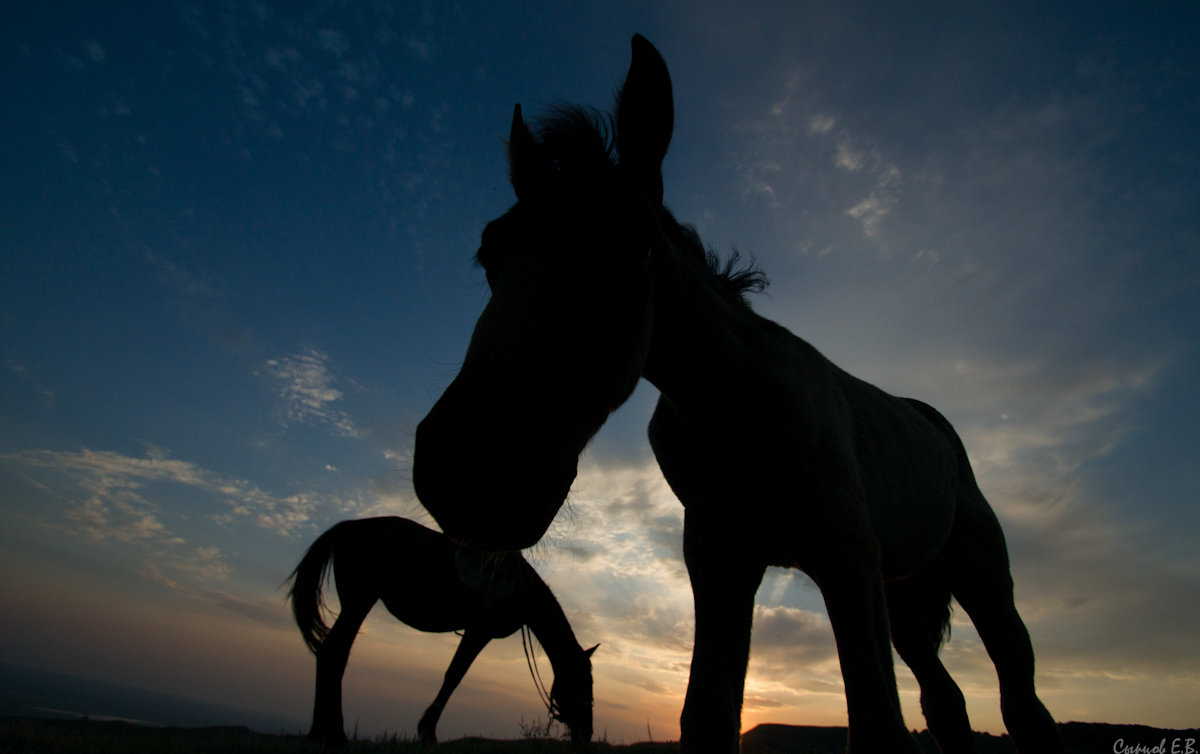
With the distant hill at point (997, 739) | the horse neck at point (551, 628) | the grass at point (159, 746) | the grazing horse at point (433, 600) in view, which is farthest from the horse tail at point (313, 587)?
the distant hill at point (997, 739)

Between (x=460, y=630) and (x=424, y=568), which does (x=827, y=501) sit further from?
(x=460, y=630)

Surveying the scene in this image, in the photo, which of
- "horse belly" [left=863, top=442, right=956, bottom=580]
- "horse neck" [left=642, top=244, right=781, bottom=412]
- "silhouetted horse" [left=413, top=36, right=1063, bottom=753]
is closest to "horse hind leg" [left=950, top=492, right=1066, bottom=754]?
"horse belly" [left=863, top=442, right=956, bottom=580]

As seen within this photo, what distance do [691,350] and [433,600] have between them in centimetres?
679

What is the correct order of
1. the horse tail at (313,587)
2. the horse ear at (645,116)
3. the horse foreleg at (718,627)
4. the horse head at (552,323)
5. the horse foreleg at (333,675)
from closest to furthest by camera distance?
the horse head at (552,323) → the horse ear at (645,116) → the horse foreleg at (718,627) → the horse foreleg at (333,675) → the horse tail at (313,587)

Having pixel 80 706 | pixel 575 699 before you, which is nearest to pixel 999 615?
pixel 575 699

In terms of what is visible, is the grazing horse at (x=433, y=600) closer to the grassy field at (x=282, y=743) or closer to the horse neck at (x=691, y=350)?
the grassy field at (x=282, y=743)

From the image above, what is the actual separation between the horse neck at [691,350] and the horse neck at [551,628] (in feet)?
23.1

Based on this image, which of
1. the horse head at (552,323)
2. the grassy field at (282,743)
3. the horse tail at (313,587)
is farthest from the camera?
the horse tail at (313,587)

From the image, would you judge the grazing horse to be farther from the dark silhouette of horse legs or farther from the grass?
the grass

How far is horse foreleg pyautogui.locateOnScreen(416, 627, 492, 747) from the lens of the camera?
6.43 metres

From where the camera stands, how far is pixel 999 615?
3.20 m

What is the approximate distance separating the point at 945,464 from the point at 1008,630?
123 cm

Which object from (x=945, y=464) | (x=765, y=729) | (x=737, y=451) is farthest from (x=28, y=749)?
(x=765, y=729)

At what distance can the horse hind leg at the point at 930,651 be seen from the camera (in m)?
3.28
